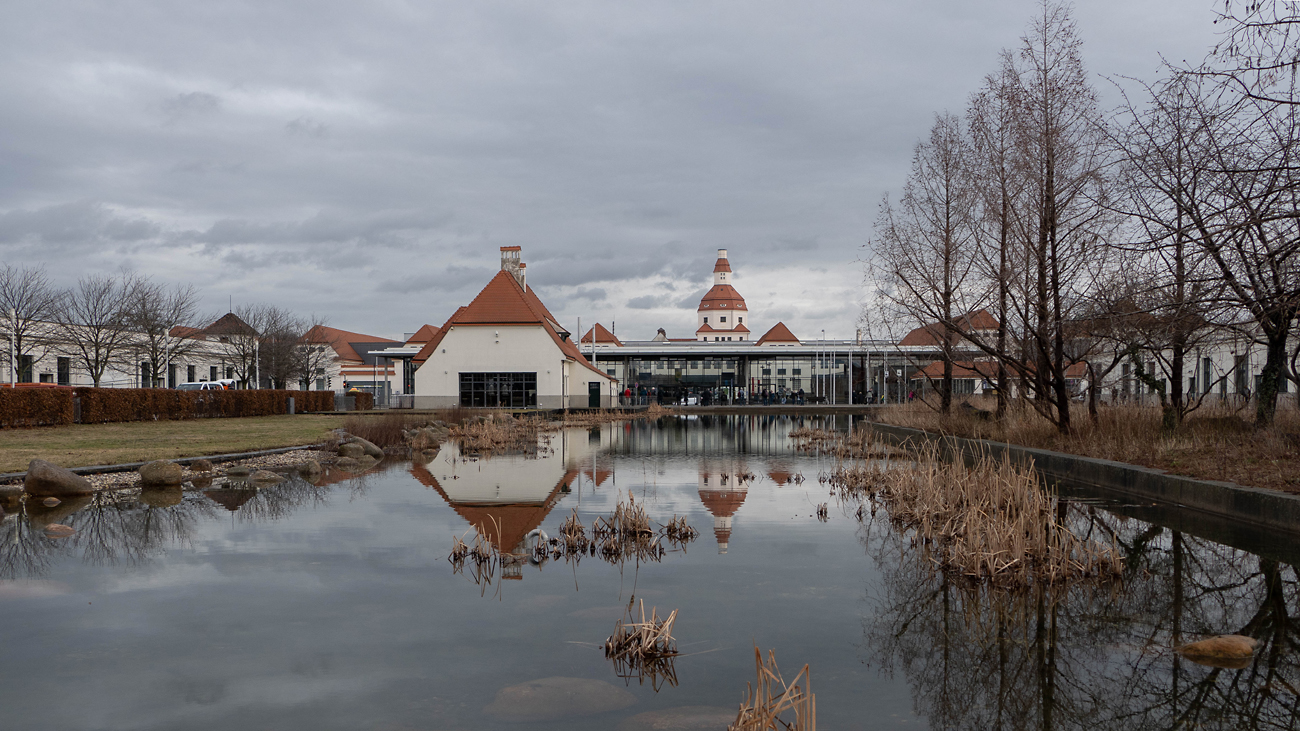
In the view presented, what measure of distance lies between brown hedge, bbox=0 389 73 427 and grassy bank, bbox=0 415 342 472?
542 millimetres

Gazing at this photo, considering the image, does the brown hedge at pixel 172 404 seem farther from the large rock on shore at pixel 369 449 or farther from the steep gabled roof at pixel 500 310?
the large rock on shore at pixel 369 449

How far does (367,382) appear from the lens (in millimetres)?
101625

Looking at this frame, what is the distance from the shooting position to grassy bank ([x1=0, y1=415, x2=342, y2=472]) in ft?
53.7

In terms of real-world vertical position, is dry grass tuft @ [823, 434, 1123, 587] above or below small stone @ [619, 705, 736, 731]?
above

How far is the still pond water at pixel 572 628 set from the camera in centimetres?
446

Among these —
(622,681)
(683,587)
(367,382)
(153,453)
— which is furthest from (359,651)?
(367,382)

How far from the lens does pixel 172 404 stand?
33781 mm

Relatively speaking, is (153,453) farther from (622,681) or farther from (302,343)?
(302,343)

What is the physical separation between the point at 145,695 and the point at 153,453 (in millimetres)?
14707

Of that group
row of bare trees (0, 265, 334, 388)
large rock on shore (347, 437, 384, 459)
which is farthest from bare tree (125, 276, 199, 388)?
large rock on shore (347, 437, 384, 459)

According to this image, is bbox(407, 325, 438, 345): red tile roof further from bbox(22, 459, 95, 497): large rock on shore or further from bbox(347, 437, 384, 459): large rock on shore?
bbox(22, 459, 95, 497): large rock on shore

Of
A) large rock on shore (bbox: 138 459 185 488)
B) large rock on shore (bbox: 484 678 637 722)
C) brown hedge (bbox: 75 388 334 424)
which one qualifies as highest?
brown hedge (bbox: 75 388 334 424)

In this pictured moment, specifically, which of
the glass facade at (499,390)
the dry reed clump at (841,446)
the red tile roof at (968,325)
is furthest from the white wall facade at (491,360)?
the red tile roof at (968,325)

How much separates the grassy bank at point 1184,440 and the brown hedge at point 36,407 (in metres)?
23.9
